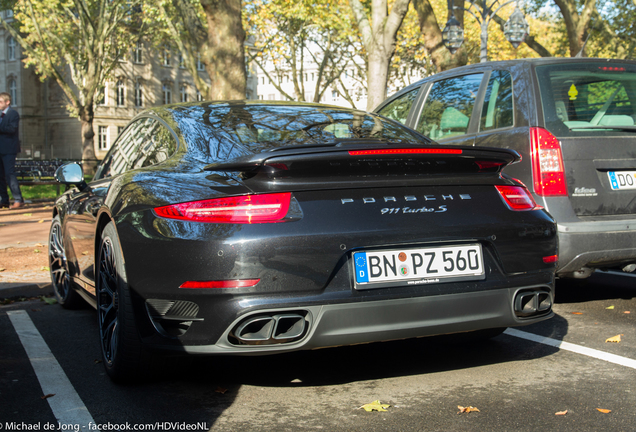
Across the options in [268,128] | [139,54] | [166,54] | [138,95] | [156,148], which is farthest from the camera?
[138,95]

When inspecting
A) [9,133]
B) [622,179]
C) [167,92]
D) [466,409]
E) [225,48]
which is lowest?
[466,409]

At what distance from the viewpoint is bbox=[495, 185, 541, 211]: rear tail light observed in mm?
3496

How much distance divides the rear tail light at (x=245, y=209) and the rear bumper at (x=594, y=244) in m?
2.47

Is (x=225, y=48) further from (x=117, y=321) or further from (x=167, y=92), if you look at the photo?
(x=167, y=92)

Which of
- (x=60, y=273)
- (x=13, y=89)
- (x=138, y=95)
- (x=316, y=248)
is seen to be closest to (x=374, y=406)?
(x=316, y=248)

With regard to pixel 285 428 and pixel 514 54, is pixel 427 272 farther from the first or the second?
pixel 514 54

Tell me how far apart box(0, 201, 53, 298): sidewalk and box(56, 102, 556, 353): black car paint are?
10.6ft

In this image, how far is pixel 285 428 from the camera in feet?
9.69

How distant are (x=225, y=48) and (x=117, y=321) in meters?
9.42

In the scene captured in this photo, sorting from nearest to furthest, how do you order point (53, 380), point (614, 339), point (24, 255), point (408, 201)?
point (408, 201), point (53, 380), point (614, 339), point (24, 255)

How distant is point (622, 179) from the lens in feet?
16.5

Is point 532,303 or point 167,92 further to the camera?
point 167,92

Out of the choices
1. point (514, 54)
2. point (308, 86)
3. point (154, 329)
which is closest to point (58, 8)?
point (514, 54)

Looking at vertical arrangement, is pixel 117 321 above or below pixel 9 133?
below
